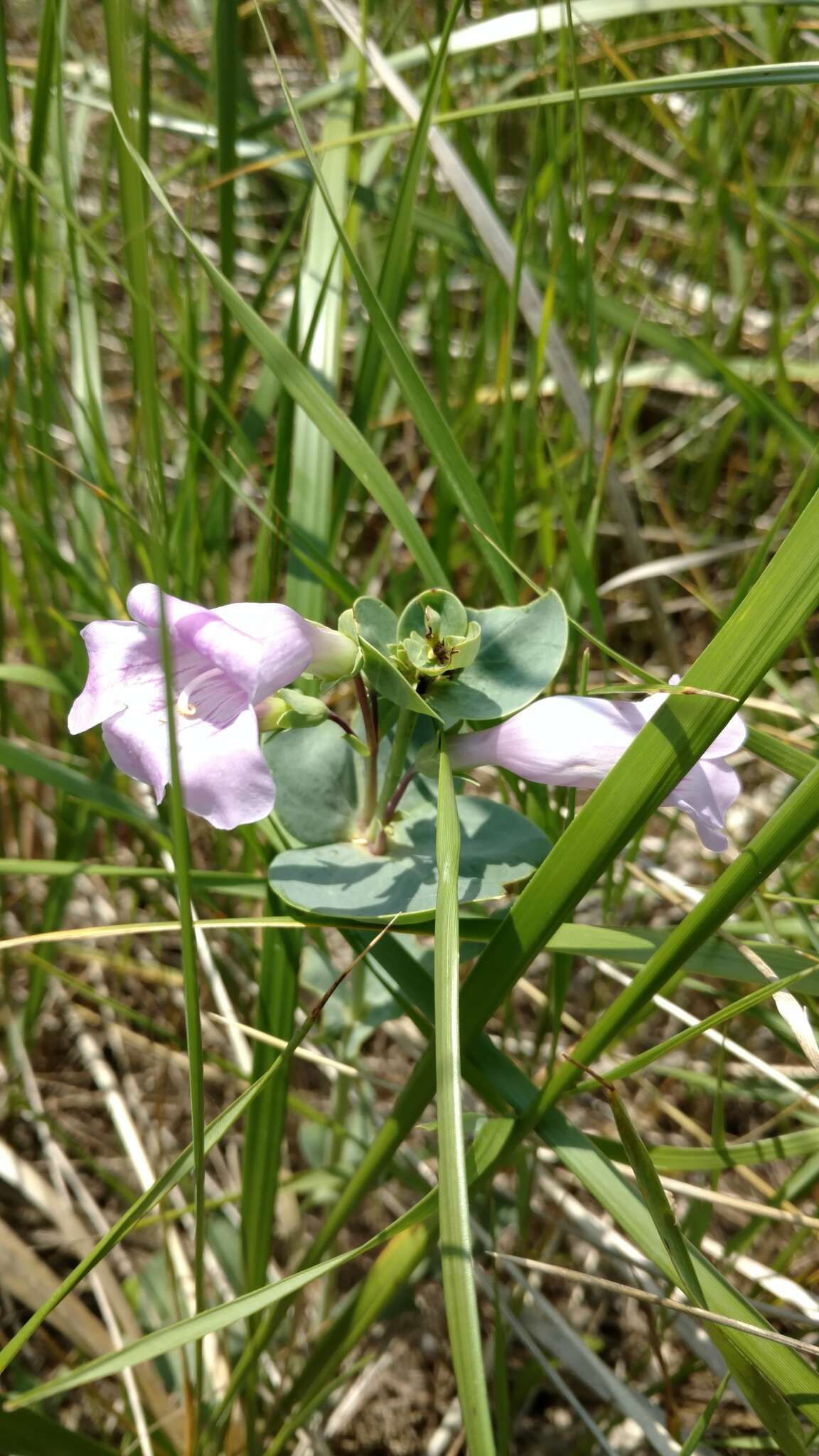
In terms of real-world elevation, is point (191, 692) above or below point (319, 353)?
below

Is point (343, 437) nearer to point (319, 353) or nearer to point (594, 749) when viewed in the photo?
point (594, 749)

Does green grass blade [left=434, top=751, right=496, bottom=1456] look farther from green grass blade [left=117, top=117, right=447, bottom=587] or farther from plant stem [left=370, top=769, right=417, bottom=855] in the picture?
green grass blade [left=117, top=117, right=447, bottom=587]

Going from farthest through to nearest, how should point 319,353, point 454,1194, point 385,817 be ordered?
point 319,353 < point 385,817 < point 454,1194

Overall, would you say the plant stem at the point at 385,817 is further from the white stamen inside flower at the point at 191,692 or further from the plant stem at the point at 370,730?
the white stamen inside flower at the point at 191,692

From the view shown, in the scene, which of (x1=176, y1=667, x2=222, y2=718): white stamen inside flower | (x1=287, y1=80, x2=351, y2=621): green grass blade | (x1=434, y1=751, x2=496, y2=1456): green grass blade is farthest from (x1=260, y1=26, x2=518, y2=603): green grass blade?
(x1=434, y1=751, x2=496, y2=1456): green grass blade

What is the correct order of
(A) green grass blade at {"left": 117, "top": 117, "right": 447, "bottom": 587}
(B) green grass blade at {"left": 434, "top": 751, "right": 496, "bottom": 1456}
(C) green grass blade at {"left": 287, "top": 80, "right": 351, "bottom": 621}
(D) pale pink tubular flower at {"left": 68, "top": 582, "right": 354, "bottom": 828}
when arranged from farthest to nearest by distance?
(C) green grass blade at {"left": 287, "top": 80, "right": 351, "bottom": 621}
(A) green grass blade at {"left": 117, "top": 117, "right": 447, "bottom": 587}
(D) pale pink tubular flower at {"left": 68, "top": 582, "right": 354, "bottom": 828}
(B) green grass blade at {"left": 434, "top": 751, "right": 496, "bottom": 1456}

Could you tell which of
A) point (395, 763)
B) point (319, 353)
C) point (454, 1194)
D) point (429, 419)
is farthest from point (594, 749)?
point (319, 353)

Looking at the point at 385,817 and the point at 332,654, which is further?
the point at 385,817

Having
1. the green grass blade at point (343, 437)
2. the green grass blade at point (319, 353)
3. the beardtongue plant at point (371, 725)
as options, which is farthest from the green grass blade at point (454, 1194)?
the green grass blade at point (319, 353)
